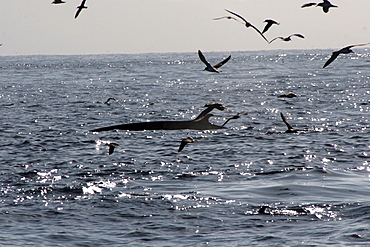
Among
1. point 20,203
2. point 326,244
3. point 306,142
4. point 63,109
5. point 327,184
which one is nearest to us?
point 326,244

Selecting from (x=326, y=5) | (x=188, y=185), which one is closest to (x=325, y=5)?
(x=326, y=5)

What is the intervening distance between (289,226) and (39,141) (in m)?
15.7

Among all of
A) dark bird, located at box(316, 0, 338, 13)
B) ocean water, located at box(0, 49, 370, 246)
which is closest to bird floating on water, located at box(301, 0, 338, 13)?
dark bird, located at box(316, 0, 338, 13)

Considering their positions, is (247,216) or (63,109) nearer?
(247,216)

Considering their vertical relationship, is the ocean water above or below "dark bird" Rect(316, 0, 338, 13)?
below

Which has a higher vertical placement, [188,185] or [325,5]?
[325,5]

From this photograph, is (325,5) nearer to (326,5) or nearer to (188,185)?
(326,5)

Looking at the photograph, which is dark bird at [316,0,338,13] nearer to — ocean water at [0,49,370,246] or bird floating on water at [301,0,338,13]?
bird floating on water at [301,0,338,13]

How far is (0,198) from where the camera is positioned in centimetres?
1570

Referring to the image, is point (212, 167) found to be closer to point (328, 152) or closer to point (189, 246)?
point (328, 152)

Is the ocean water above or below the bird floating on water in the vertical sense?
below

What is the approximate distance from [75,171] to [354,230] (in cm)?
1029

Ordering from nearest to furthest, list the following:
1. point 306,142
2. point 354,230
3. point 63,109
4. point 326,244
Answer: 1. point 326,244
2. point 354,230
3. point 306,142
4. point 63,109

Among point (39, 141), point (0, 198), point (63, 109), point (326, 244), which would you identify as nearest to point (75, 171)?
point (0, 198)
